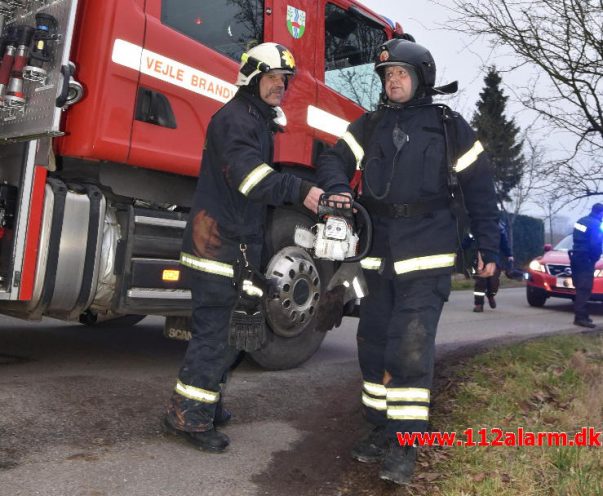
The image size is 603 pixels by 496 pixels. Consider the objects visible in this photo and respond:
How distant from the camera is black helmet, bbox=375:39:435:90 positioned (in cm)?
308

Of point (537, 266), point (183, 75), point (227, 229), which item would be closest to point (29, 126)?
point (183, 75)

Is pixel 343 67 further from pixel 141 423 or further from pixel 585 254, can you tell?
pixel 585 254

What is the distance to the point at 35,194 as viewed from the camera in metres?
3.40

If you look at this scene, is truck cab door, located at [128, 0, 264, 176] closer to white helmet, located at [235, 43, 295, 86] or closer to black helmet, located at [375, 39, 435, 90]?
white helmet, located at [235, 43, 295, 86]

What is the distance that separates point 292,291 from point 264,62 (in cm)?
169

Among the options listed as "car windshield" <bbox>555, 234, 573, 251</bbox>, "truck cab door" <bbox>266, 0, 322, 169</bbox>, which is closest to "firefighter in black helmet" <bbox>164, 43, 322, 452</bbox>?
"truck cab door" <bbox>266, 0, 322, 169</bbox>

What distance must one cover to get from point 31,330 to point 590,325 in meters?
7.02

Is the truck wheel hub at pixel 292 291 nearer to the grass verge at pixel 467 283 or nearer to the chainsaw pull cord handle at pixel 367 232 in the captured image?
the chainsaw pull cord handle at pixel 367 232

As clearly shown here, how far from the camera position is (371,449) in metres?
3.01

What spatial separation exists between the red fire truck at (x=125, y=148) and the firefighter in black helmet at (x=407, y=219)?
3.91 ft

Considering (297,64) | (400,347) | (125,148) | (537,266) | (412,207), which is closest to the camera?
(400,347)

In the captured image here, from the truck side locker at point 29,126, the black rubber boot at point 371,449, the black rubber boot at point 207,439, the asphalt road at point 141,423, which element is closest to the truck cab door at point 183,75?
the truck side locker at point 29,126

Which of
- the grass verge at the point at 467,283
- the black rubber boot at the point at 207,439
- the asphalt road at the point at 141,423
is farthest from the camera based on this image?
the grass verge at the point at 467,283

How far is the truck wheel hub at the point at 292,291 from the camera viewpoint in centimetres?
431
